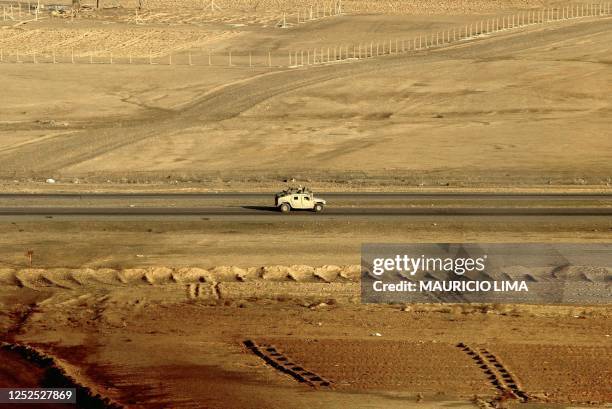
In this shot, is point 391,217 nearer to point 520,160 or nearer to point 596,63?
point 520,160

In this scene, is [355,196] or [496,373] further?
[355,196]

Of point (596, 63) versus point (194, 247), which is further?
point (596, 63)

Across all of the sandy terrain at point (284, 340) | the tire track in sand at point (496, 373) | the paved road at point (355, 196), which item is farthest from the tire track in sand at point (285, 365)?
the paved road at point (355, 196)

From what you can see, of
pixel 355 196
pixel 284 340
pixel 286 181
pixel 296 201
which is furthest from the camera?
pixel 286 181

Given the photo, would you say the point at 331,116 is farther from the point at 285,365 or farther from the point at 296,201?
the point at 285,365

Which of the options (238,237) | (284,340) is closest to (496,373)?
(284,340)

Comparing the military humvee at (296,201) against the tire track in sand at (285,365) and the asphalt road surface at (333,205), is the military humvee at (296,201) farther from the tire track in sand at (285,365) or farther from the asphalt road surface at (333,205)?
the tire track in sand at (285,365)

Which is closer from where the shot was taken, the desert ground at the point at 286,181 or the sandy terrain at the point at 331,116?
the desert ground at the point at 286,181

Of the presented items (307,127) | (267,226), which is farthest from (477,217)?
(307,127)
